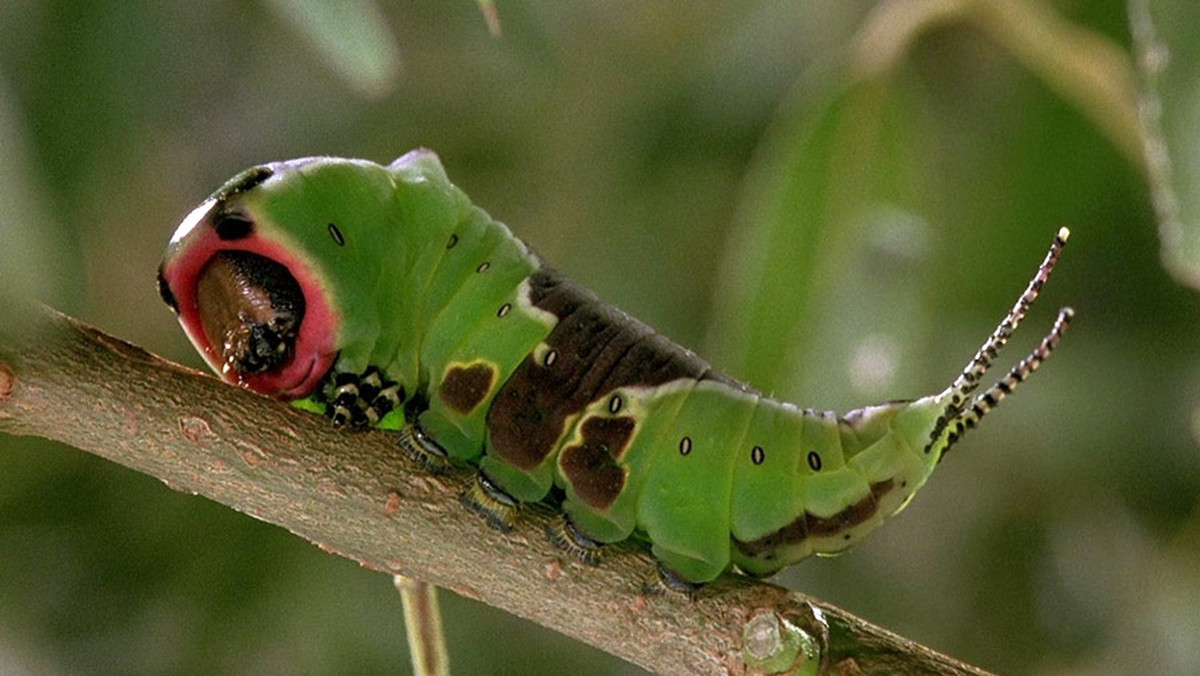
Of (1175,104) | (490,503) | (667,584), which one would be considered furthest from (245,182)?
(1175,104)

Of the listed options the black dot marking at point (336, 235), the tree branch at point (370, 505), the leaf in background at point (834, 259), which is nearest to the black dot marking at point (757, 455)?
the tree branch at point (370, 505)

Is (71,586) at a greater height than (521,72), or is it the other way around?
(521,72)

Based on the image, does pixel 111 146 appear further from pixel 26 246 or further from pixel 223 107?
pixel 26 246

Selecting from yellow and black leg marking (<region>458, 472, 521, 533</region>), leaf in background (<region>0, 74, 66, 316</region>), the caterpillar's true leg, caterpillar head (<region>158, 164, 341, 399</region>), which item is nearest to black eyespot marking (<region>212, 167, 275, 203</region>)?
caterpillar head (<region>158, 164, 341, 399</region>)

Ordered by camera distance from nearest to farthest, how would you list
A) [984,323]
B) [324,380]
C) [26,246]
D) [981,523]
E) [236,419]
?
[26,246] < [236,419] < [324,380] < [984,323] < [981,523]

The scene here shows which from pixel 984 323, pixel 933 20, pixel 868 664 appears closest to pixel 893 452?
pixel 868 664

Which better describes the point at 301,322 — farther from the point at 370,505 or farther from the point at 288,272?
the point at 370,505
